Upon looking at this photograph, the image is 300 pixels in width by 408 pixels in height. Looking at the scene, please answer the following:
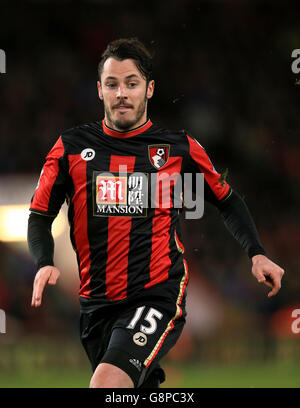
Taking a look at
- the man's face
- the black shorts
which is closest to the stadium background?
the black shorts

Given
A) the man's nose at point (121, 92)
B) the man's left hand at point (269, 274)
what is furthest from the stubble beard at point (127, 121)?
the man's left hand at point (269, 274)

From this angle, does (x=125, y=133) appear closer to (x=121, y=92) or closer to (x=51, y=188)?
(x=121, y=92)

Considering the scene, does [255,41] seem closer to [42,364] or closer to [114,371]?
[42,364]

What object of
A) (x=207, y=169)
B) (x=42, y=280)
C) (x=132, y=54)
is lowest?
(x=42, y=280)

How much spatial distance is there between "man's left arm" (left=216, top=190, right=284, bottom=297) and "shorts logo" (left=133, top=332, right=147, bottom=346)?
2.04ft

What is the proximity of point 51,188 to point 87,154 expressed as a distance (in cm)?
25

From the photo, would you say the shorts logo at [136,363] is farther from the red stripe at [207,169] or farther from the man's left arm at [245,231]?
the red stripe at [207,169]

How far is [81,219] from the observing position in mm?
3426

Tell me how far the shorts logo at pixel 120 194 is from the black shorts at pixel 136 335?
47cm

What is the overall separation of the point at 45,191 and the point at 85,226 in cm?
28

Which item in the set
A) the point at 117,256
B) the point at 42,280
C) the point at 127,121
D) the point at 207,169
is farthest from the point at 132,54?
the point at 42,280

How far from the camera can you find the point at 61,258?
32.0 feet

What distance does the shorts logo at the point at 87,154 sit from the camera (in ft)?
11.4

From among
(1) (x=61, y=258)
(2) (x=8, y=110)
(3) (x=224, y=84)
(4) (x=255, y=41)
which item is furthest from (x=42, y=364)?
(4) (x=255, y=41)
